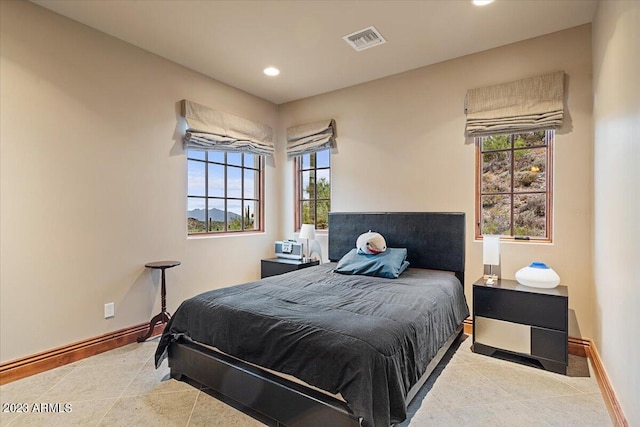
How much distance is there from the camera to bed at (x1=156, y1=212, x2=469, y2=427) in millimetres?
1603

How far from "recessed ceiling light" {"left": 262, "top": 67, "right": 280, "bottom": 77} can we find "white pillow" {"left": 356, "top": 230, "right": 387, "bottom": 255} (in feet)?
6.87

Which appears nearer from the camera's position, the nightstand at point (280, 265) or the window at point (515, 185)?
the window at point (515, 185)

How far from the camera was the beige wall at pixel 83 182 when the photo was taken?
2445mm

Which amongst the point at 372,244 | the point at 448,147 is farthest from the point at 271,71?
the point at 372,244

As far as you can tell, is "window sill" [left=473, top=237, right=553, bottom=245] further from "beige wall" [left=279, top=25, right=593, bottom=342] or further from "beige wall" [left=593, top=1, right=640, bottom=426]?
"beige wall" [left=593, top=1, right=640, bottom=426]

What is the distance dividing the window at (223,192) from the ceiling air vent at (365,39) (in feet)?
6.47

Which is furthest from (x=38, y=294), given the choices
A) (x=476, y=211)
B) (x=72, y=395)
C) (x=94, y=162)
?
(x=476, y=211)

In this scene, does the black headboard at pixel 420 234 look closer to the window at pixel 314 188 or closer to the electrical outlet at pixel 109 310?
the window at pixel 314 188

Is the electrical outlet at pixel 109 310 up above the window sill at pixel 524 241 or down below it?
below

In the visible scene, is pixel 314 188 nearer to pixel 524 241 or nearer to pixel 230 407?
pixel 524 241

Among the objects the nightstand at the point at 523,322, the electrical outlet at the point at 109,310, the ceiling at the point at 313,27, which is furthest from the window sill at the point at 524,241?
the electrical outlet at the point at 109,310

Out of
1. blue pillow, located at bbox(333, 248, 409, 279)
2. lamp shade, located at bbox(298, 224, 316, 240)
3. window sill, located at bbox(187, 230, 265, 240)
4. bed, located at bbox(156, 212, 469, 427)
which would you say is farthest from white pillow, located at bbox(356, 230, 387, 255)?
window sill, located at bbox(187, 230, 265, 240)

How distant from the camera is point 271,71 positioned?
12.1 feet

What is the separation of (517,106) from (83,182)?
3.90 meters
